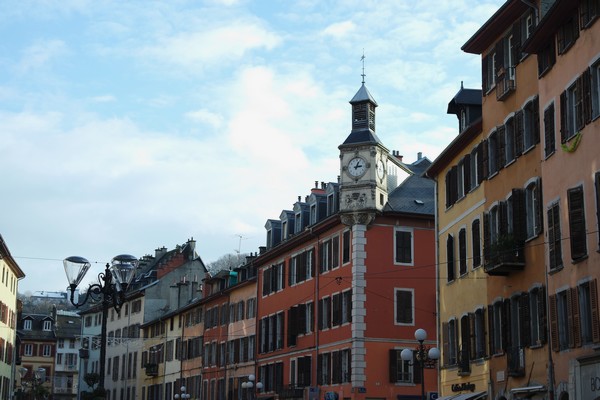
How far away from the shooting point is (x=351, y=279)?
55.1 meters

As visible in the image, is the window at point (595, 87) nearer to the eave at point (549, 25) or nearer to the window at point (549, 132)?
the eave at point (549, 25)

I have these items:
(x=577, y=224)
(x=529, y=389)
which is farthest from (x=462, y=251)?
(x=577, y=224)

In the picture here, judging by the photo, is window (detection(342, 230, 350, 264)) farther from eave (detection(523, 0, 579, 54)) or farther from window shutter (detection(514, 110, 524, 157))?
eave (detection(523, 0, 579, 54))

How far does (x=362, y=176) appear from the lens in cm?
5584

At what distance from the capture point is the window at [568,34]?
94.0 ft

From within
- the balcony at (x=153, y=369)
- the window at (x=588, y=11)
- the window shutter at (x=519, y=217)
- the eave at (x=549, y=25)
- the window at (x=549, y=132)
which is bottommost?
the balcony at (x=153, y=369)

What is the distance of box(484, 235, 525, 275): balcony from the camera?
32.9 metres

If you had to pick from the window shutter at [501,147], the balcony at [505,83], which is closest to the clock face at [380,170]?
the window shutter at [501,147]

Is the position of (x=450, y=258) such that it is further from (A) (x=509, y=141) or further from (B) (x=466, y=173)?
(A) (x=509, y=141)

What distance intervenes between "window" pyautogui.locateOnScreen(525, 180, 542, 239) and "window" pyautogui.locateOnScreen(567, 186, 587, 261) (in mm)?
3584

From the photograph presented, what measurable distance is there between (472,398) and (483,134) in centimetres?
963

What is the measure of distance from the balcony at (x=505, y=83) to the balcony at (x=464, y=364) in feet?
32.9

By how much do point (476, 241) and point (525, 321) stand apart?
6901 millimetres

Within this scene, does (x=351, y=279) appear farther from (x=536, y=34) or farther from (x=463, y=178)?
(x=536, y=34)
